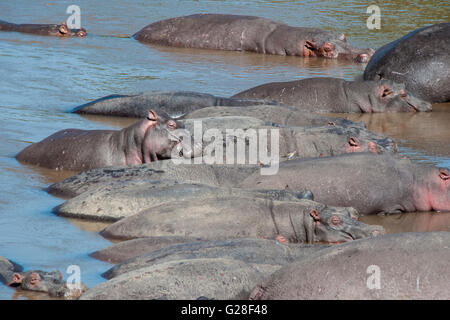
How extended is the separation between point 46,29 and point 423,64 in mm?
7293

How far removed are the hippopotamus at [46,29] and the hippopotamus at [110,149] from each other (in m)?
7.26

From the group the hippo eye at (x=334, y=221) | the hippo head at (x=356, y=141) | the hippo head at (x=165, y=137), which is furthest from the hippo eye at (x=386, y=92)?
the hippo eye at (x=334, y=221)

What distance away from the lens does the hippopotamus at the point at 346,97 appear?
1105cm

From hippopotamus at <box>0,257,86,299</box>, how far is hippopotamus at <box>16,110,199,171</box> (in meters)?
3.14

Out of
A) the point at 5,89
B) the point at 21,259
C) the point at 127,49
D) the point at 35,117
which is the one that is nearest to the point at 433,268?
the point at 21,259

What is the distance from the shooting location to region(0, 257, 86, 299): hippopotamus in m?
5.06

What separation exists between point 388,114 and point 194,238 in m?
5.55

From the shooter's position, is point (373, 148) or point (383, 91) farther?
point (383, 91)

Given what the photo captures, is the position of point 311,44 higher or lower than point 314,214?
higher

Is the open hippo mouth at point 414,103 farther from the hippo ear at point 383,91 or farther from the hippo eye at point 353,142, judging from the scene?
the hippo eye at point 353,142

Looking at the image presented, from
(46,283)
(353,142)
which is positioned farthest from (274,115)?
(46,283)

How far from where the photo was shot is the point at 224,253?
5344 millimetres

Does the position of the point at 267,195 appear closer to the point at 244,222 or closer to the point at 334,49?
the point at 244,222

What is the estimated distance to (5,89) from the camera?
11258mm
